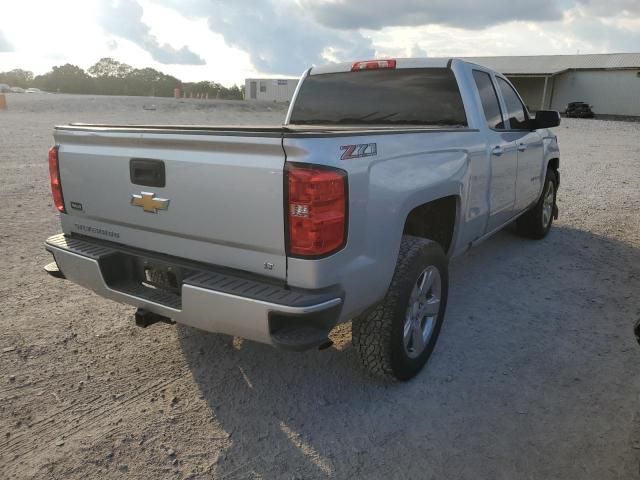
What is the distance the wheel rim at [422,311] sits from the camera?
312 cm

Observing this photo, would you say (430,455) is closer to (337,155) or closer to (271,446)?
(271,446)

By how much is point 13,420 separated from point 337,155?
2.16 metres

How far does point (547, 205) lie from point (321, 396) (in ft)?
14.9

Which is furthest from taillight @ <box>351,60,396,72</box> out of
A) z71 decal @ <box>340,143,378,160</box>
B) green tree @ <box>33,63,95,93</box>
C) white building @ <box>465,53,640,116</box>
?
green tree @ <box>33,63,95,93</box>

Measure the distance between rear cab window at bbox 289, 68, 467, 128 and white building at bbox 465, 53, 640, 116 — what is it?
41471mm

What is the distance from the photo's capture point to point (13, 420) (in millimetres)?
2701

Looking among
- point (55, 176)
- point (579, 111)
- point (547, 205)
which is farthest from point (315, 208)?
point (579, 111)

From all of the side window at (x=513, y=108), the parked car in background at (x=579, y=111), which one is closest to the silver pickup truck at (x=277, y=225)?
the side window at (x=513, y=108)

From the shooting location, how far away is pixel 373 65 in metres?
4.49

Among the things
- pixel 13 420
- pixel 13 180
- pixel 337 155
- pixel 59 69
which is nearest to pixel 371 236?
pixel 337 155

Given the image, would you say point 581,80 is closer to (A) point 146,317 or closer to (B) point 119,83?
(A) point 146,317

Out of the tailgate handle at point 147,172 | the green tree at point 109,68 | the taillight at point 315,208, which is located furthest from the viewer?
the green tree at point 109,68

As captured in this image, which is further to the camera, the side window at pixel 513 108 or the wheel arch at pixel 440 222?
the side window at pixel 513 108

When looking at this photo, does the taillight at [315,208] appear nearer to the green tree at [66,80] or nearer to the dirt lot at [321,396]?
the dirt lot at [321,396]
